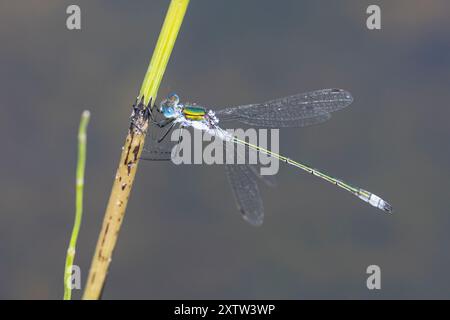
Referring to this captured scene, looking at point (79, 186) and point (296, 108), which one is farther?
point (296, 108)

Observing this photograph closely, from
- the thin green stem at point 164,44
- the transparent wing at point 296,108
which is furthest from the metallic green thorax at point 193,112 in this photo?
the thin green stem at point 164,44

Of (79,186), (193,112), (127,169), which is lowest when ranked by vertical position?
(79,186)

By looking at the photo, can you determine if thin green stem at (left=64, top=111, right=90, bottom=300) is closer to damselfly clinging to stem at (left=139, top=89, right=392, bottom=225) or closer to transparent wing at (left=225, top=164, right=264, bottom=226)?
transparent wing at (left=225, top=164, right=264, bottom=226)

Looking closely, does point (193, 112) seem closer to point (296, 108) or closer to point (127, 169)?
point (296, 108)

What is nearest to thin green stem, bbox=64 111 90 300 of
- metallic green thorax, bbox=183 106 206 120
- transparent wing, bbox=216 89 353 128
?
metallic green thorax, bbox=183 106 206 120

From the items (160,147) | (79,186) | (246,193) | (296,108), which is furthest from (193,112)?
(79,186)

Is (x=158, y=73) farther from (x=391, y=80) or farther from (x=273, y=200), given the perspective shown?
(x=391, y=80)

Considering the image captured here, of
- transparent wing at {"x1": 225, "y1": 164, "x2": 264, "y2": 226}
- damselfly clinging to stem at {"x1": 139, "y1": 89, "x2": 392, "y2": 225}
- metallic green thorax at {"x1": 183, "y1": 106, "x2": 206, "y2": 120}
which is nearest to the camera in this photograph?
transparent wing at {"x1": 225, "y1": 164, "x2": 264, "y2": 226}
